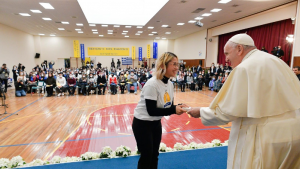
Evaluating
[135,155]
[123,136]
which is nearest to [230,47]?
[135,155]

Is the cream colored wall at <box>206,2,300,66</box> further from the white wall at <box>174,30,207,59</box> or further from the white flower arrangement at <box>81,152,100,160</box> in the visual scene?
the white flower arrangement at <box>81,152,100,160</box>

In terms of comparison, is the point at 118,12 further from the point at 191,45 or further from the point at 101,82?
the point at 191,45

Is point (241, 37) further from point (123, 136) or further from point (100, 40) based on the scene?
point (100, 40)

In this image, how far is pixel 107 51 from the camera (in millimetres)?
25328

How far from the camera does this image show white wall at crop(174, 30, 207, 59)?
748 inches

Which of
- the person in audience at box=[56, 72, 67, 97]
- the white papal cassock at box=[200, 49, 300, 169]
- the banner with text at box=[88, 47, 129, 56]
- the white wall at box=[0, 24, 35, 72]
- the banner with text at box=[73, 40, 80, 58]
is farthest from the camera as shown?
the banner with text at box=[88, 47, 129, 56]

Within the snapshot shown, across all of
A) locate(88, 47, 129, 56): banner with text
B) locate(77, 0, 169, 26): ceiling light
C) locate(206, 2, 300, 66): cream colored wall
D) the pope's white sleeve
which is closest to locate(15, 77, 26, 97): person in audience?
locate(77, 0, 169, 26): ceiling light

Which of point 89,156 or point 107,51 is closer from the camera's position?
point 89,156

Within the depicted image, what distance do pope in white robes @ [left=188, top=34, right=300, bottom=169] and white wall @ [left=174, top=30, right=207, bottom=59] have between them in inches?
721

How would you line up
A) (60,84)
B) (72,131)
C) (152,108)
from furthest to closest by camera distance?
1. (60,84)
2. (72,131)
3. (152,108)

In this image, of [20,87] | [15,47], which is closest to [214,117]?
[20,87]

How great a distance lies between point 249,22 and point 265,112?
1386cm

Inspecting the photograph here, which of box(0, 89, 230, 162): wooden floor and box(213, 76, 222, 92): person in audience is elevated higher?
box(213, 76, 222, 92): person in audience

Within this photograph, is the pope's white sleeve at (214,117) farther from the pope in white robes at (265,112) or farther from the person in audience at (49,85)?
the person in audience at (49,85)
